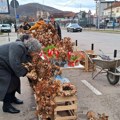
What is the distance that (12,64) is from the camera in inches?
205

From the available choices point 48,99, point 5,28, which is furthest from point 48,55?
point 5,28

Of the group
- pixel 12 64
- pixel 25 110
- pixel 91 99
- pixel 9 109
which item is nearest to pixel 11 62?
pixel 12 64

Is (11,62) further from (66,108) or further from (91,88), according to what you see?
(91,88)

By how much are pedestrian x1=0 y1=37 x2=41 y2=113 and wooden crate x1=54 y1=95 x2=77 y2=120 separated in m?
0.99

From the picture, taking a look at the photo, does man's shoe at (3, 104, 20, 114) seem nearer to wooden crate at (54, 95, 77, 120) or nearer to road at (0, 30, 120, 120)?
road at (0, 30, 120, 120)

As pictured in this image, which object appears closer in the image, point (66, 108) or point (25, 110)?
point (66, 108)

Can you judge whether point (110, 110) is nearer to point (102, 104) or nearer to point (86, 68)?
point (102, 104)

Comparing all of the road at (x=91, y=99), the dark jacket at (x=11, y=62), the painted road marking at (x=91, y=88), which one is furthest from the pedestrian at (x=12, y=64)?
the painted road marking at (x=91, y=88)

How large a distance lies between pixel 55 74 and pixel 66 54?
1.49 meters

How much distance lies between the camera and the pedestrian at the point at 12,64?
5.14 meters

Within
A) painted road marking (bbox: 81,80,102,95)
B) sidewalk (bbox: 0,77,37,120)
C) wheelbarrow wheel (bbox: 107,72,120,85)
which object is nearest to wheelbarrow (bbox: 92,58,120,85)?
wheelbarrow wheel (bbox: 107,72,120,85)

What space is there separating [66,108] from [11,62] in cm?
130

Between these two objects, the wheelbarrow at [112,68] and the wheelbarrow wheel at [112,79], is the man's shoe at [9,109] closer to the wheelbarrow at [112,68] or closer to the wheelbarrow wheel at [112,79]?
the wheelbarrow at [112,68]

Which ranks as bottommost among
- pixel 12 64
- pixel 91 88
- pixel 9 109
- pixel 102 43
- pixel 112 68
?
pixel 102 43
